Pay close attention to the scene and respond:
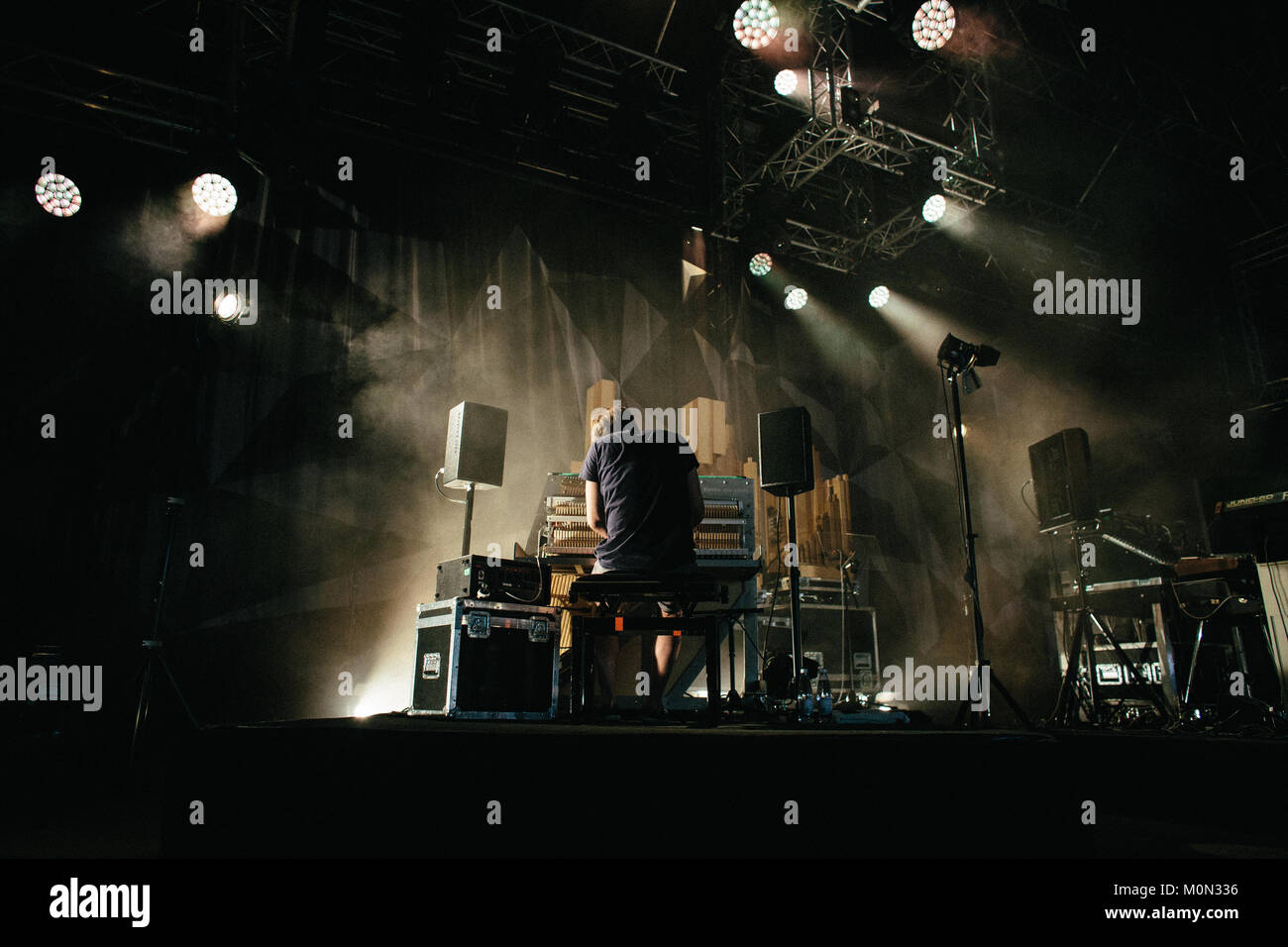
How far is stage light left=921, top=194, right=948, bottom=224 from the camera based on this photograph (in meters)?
7.04

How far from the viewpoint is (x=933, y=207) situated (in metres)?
7.10

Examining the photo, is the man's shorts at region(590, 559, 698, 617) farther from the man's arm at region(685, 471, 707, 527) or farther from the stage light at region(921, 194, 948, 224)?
the stage light at region(921, 194, 948, 224)

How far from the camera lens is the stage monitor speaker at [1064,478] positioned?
5.22m

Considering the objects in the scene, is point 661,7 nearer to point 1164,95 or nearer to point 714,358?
point 714,358

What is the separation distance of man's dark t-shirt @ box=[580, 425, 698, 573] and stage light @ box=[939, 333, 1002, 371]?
1.90 meters

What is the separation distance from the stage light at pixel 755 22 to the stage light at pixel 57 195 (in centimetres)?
550

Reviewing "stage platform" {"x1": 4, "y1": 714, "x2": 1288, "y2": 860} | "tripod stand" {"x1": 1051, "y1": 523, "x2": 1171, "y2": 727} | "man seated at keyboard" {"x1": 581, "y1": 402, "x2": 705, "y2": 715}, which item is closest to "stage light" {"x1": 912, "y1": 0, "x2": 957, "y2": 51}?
"tripod stand" {"x1": 1051, "y1": 523, "x2": 1171, "y2": 727}

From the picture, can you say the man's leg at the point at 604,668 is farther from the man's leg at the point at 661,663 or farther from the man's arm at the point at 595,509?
the man's arm at the point at 595,509
